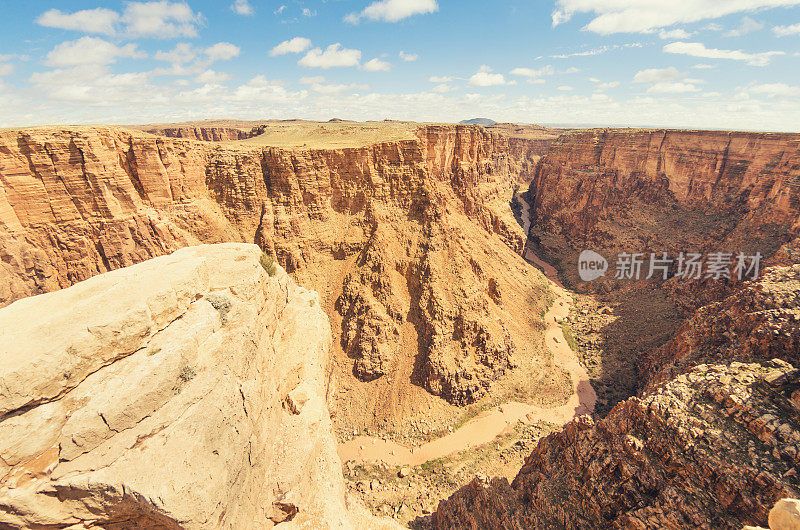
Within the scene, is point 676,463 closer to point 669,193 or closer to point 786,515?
point 786,515

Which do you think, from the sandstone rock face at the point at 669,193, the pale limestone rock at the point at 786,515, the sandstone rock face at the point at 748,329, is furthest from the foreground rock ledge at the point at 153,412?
the sandstone rock face at the point at 669,193

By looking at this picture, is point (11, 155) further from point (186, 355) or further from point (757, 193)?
point (757, 193)

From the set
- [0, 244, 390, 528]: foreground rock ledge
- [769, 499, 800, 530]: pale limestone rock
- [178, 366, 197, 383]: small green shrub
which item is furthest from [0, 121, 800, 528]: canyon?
[769, 499, 800, 530]: pale limestone rock

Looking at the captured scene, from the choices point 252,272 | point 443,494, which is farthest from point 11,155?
point 443,494

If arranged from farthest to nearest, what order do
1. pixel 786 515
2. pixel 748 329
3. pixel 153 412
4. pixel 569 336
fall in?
pixel 569 336 < pixel 748 329 < pixel 153 412 < pixel 786 515

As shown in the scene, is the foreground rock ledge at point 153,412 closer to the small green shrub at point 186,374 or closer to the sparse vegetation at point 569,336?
the small green shrub at point 186,374

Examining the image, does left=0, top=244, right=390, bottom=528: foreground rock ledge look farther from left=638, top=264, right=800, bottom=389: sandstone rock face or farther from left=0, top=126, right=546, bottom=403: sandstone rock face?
left=638, top=264, right=800, bottom=389: sandstone rock face

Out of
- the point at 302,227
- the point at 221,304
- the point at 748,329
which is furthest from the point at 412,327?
the point at 748,329
